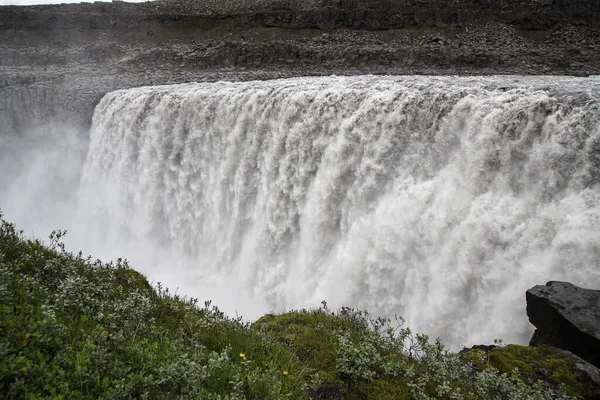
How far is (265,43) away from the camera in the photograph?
38562mm

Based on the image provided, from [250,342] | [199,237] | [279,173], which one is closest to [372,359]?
[250,342]

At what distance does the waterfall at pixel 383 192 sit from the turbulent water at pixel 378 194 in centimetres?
4

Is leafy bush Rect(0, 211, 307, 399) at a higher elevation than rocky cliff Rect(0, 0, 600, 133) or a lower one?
lower

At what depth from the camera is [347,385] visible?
4344 millimetres

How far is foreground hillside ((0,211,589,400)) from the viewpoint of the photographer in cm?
297

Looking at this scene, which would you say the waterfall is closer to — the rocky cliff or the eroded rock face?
the eroded rock face

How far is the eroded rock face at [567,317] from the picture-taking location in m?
5.93

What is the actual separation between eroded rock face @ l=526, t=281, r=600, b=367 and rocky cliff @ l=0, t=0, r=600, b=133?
73.5ft

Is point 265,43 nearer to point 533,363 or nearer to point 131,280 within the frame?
point 131,280

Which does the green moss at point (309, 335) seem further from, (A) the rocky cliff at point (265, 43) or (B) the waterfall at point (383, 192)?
(A) the rocky cliff at point (265, 43)

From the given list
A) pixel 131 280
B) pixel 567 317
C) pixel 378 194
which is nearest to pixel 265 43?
pixel 378 194

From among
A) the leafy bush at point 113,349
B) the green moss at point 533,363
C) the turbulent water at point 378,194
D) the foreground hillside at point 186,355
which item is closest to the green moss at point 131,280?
the foreground hillside at point 186,355

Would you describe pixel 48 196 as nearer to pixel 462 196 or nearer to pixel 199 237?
pixel 199 237

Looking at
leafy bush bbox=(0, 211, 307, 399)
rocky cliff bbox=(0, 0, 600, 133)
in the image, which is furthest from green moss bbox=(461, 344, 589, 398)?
rocky cliff bbox=(0, 0, 600, 133)
